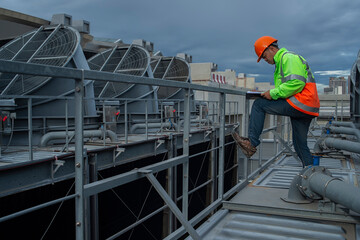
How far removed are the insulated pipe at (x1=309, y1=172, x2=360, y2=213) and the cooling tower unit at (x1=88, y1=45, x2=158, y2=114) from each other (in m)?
8.54

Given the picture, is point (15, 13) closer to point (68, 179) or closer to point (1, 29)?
point (1, 29)

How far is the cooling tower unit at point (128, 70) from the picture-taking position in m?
11.6

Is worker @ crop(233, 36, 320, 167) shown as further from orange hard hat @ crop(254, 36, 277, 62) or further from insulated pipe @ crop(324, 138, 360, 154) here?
insulated pipe @ crop(324, 138, 360, 154)

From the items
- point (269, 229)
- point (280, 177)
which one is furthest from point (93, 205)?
point (269, 229)

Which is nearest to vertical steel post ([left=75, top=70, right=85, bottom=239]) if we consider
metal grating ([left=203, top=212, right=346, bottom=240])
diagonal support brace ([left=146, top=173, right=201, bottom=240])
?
diagonal support brace ([left=146, top=173, right=201, bottom=240])

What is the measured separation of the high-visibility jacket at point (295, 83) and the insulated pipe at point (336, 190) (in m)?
0.61

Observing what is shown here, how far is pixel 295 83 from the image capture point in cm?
320

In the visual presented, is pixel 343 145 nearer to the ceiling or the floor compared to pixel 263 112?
nearer to the floor

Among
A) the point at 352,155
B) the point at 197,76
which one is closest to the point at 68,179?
the point at 352,155

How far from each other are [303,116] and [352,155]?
4.33 metres

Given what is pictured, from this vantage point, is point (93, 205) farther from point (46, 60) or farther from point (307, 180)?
point (46, 60)

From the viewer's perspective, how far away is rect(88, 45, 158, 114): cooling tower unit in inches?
458

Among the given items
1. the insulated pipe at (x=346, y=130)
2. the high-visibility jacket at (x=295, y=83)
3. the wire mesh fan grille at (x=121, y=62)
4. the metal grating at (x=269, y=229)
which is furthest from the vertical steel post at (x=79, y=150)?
the wire mesh fan grille at (x=121, y=62)

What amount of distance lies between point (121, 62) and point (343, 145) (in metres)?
8.20
